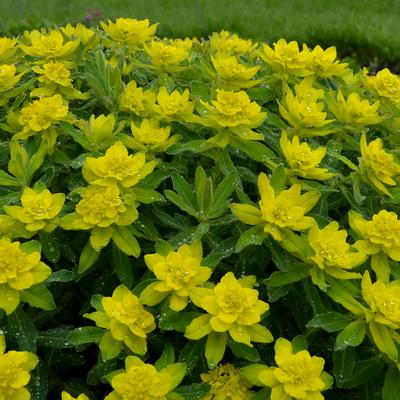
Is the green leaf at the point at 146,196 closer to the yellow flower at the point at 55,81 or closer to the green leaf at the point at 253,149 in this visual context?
the green leaf at the point at 253,149

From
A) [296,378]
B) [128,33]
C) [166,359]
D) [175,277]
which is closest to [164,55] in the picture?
[128,33]

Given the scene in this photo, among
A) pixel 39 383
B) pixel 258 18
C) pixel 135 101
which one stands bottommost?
pixel 258 18

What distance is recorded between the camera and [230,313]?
121 centimetres

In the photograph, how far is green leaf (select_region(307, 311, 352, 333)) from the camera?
1249mm

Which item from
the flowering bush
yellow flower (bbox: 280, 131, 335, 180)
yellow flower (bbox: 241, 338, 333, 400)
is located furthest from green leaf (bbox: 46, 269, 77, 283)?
yellow flower (bbox: 280, 131, 335, 180)

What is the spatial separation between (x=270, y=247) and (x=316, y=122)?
37 cm

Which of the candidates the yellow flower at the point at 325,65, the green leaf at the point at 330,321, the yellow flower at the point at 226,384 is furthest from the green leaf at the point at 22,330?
the yellow flower at the point at 325,65

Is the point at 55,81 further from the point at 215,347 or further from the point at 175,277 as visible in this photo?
the point at 215,347

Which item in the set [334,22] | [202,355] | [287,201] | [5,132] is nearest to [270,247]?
[287,201]

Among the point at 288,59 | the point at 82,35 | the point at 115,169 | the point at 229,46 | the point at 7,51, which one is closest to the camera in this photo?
the point at 115,169

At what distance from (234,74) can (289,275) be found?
0.61 metres

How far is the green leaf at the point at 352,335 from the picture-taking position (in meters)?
1.21

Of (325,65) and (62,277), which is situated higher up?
(325,65)

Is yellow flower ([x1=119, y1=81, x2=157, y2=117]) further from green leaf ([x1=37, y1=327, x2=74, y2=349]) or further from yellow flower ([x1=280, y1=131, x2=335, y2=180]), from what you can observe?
green leaf ([x1=37, y1=327, x2=74, y2=349])
